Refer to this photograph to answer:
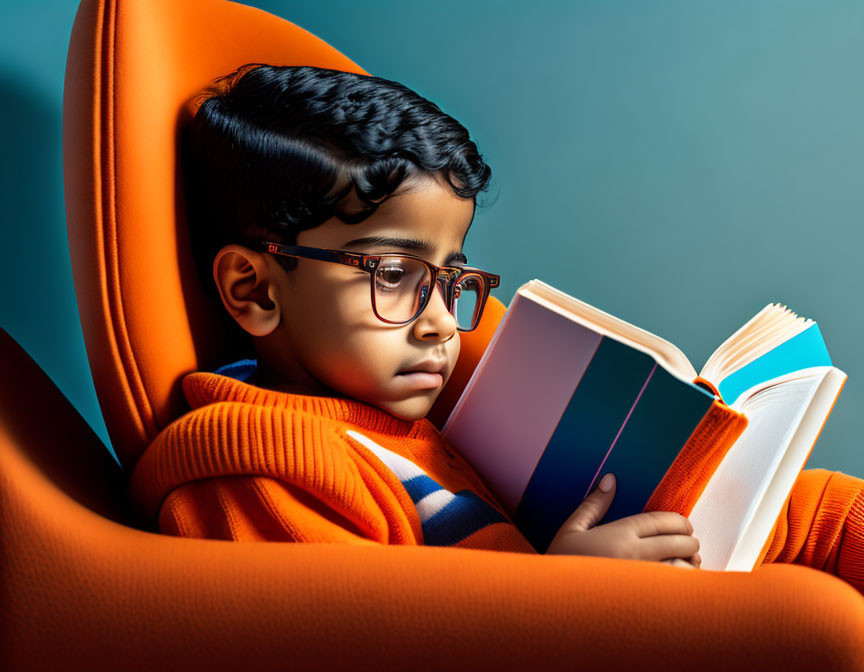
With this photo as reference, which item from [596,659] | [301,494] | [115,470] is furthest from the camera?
[115,470]

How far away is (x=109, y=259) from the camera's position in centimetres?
62

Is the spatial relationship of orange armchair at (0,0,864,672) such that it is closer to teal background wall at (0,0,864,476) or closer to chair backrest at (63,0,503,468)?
chair backrest at (63,0,503,468)

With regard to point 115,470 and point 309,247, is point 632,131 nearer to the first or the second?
point 309,247

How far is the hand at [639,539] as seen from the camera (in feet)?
1.90

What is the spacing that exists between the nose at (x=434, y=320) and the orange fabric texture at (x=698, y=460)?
10.2 inches

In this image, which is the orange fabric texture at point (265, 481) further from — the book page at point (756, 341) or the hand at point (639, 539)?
the book page at point (756, 341)

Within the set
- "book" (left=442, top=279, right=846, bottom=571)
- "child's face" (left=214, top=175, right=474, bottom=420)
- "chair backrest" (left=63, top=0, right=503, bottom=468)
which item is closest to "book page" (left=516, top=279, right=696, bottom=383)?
"book" (left=442, top=279, right=846, bottom=571)

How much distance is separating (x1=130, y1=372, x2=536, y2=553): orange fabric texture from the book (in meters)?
0.10

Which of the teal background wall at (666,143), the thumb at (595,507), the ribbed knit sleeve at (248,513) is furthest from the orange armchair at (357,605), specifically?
the teal background wall at (666,143)

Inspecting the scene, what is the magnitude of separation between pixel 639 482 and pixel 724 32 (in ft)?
3.43

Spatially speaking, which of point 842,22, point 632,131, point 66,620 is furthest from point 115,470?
point 842,22

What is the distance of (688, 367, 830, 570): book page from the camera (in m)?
0.56

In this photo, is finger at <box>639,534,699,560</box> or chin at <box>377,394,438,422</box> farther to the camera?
chin at <box>377,394,438,422</box>

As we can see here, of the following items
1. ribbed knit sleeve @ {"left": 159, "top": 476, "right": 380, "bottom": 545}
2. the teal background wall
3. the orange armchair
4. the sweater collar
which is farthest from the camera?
the teal background wall
